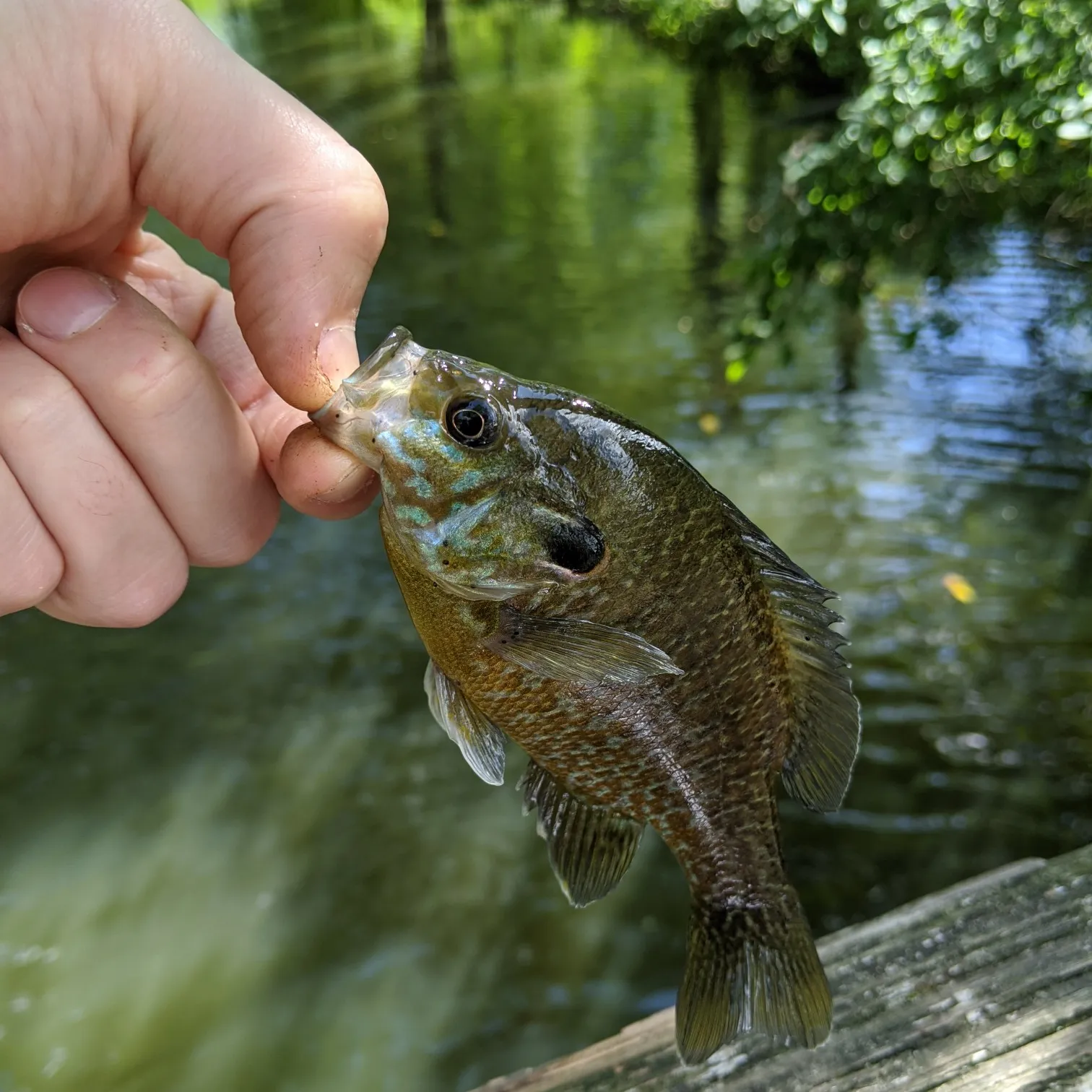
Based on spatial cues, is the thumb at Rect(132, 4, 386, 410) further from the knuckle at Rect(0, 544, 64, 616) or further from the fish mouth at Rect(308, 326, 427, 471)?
the knuckle at Rect(0, 544, 64, 616)

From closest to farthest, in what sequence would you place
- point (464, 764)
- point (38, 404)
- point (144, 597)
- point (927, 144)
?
point (38, 404)
point (144, 597)
point (927, 144)
point (464, 764)

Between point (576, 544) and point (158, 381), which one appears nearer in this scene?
point (576, 544)

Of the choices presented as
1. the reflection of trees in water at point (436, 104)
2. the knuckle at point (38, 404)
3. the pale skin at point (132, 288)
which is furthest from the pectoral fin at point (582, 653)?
the reflection of trees in water at point (436, 104)

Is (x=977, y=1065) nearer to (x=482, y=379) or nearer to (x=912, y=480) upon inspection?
(x=482, y=379)

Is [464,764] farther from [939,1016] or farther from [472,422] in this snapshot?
[472,422]

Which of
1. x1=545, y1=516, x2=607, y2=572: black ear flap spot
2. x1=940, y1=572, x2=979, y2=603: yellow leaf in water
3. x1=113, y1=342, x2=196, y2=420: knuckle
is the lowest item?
x1=940, y1=572, x2=979, y2=603: yellow leaf in water

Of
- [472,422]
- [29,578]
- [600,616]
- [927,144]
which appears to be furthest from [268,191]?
[927,144]

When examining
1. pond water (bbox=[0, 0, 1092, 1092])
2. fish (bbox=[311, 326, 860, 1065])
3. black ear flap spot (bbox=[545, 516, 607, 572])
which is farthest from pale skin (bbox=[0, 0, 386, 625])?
pond water (bbox=[0, 0, 1092, 1092])

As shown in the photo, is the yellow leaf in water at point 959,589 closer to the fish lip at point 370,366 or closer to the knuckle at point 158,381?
the fish lip at point 370,366
